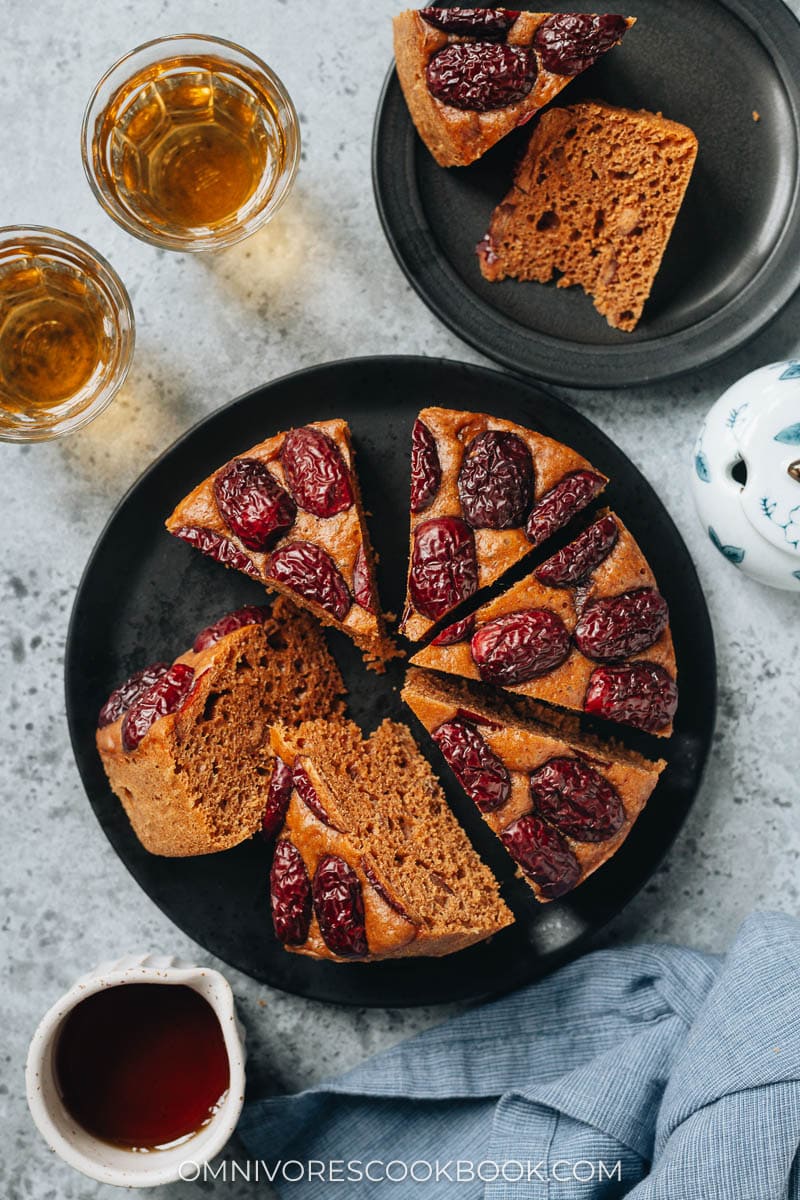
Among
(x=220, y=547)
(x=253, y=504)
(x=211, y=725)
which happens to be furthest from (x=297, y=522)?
(x=211, y=725)

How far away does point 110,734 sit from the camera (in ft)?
13.4

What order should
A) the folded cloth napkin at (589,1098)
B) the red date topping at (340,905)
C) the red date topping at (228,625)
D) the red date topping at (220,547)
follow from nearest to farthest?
the folded cloth napkin at (589,1098)
the red date topping at (340,905)
the red date topping at (220,547)
the red date topping at (228,625)

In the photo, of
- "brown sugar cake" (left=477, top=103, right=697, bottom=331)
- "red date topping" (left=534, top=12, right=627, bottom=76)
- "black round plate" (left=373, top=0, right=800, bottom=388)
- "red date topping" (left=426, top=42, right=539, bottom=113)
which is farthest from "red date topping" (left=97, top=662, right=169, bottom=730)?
"red date topping" (left=534, top=12, right=627, bottom=76)

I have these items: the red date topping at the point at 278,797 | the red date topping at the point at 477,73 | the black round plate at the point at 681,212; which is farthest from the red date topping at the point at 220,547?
the red date topping at the point at 477,73

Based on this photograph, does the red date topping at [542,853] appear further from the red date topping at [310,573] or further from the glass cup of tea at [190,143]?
the glass cup of tea at [190,143]

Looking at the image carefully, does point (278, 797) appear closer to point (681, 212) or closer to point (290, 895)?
point (290, 895)

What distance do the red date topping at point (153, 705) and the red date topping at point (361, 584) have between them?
0.70m

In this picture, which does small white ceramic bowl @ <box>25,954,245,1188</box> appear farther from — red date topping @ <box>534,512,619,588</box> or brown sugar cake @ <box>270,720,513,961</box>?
red date topping @ <box>534,512,619,588</box>

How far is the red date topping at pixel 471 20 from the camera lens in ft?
12.8

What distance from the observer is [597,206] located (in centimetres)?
425

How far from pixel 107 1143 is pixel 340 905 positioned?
1282 millimetres

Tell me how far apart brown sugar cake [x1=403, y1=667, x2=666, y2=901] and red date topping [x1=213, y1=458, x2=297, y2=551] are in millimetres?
844

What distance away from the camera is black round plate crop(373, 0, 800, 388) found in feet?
13.8

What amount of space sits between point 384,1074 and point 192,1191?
967 millimetres
